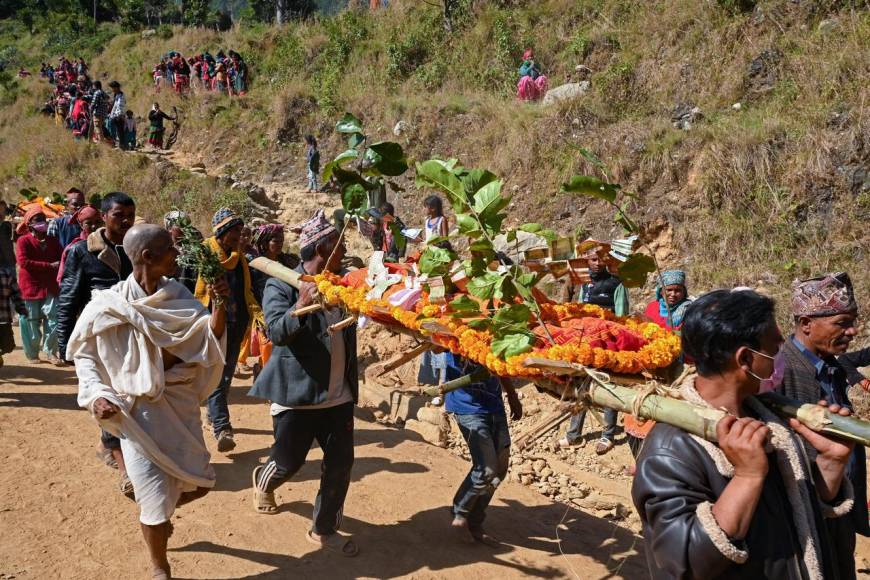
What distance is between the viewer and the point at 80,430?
21.7ft

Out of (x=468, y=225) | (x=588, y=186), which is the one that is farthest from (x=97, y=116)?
(x=588, y=186)

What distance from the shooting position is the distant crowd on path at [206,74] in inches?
985

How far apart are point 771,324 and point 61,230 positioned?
8.81 metres

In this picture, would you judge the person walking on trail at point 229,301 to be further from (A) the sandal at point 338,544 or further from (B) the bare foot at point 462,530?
(B) the bare foot at point 462,530

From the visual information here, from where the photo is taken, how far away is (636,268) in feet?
13.0

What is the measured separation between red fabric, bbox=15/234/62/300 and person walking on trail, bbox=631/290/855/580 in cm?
841

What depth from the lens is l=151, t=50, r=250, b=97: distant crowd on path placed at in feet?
82.1

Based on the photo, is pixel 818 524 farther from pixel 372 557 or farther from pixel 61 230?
pixel 61 230

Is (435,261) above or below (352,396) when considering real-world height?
above

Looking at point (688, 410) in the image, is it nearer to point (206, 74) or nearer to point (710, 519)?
point (710, 519)

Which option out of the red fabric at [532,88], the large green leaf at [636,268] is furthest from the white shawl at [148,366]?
the red fabric at [532,88]

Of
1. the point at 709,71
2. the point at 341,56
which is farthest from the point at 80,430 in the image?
the point at 341,56

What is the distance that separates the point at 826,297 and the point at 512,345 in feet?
5.48

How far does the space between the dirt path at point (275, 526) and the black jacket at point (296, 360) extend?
102 centimetres
